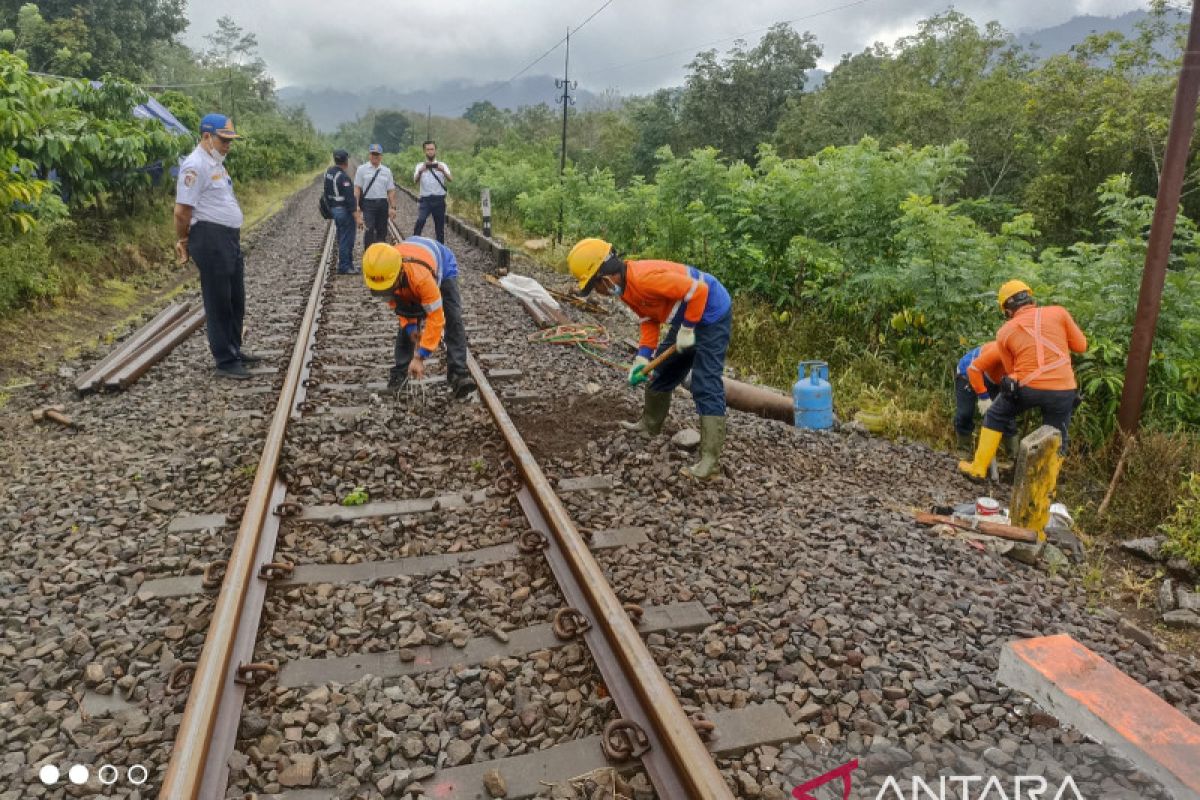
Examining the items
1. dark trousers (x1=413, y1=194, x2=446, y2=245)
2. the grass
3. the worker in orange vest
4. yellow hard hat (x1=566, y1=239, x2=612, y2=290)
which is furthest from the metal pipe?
dark trousers (x1=413, y1=194, x2=446, y2=245)

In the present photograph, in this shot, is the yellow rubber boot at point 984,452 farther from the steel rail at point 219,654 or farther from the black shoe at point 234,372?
the black shoe at point 234,372

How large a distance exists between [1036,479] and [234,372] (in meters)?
6.37

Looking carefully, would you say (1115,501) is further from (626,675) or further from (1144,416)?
(626,675)

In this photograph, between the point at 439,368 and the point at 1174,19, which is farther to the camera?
the point at 1174,19

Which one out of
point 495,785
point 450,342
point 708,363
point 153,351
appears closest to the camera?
point 495,785

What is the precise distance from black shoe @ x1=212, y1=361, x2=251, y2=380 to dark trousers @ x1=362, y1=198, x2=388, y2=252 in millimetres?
5146

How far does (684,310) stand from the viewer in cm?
487

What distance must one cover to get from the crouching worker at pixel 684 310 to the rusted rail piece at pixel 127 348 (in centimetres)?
445

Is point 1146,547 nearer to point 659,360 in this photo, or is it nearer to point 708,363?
point 708,363

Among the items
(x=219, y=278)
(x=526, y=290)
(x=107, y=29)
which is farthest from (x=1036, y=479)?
(x=107, y=29)

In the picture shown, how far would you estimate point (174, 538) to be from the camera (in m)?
3.94

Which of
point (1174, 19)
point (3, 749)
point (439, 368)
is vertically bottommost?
point (3, 749)

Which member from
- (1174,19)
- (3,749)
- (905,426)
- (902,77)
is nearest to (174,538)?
(3,749)

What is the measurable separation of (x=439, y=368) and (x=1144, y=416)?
583 cm
